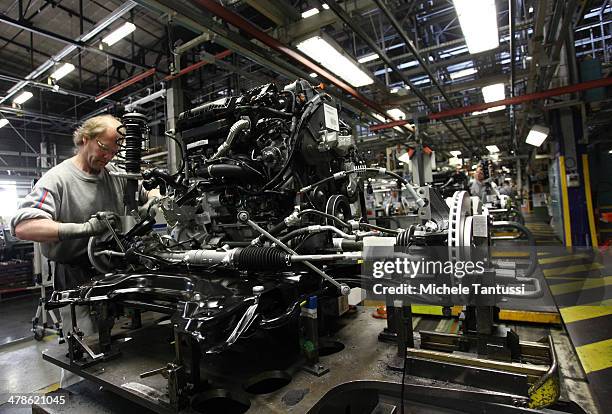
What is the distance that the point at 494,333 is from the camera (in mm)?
1136

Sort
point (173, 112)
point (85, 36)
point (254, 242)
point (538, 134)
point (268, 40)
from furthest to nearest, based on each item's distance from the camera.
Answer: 1. point (538, 134)
2. point (173, 112)
3. point (85, 36)
4. point (268, 40)
5. point (254, 242)

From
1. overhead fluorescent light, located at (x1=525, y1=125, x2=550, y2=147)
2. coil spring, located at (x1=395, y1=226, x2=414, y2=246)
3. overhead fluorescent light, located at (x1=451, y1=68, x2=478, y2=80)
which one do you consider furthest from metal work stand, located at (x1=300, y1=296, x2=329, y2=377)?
overhead fluorescent light, located at (x1=525, y1=125, x2=550, y2=147)

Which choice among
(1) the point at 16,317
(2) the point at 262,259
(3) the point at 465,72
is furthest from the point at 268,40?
(1) the point at 16,317

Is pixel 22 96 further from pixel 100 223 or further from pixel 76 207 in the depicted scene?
pixel 100 223

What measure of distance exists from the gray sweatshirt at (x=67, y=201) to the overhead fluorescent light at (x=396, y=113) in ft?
19.4

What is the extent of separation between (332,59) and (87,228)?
3416 mm

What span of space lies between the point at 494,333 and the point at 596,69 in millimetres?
6897

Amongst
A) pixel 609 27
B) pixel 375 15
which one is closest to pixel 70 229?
pixel 375 15

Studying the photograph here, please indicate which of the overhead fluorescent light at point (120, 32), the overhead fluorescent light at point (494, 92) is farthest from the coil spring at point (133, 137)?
the overhead fluorescent light at point (494, 92)

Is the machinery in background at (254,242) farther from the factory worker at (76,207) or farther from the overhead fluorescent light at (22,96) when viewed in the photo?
the overhead fluorescent light at (22,96)

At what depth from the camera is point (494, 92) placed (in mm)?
6234

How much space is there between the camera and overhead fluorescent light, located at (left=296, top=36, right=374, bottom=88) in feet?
12.3

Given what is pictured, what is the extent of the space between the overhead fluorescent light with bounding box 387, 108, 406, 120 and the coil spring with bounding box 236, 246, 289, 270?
6193 millimetres

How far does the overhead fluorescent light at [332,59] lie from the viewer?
3756 mm
